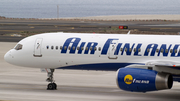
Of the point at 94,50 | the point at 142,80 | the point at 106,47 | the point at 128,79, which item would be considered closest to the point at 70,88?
the point at 94,50

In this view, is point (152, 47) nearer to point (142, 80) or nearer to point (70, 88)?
point (142, 80)

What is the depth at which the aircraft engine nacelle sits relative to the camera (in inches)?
817

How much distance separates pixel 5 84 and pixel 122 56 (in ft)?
33.2

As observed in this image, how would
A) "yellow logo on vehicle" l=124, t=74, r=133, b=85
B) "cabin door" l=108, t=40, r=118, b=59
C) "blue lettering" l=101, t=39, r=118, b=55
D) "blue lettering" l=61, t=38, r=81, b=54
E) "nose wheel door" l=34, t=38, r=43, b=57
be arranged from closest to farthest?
"yellow logo on vehicle" l=124, t=74, r=133, b=85, "cabin door" l=108, t=40, r=118, b=59, "blue lettering" l=101, t=39, r=118, b=55, "blue lettering" l=61, t=38, r=81, b=54, "nose wheel door" l=34, t=38, r=43, b=57

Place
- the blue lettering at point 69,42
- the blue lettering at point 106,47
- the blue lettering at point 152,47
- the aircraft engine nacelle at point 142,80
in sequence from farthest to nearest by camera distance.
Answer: the blue lettering at point 69,42, the blue lettering at point 106,47, the blue lettering at point 152,47, the aircraft engine nacelle at point 142,80

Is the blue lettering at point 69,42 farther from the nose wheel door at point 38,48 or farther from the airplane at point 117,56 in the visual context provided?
the nose wheel door at point 38,48

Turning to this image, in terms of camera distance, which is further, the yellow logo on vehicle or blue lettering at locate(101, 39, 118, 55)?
blue lettering at locate(101, 39, 118, 55)

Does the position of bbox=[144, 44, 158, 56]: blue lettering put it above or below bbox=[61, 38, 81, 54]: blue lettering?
below

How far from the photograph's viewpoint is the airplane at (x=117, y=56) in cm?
2120

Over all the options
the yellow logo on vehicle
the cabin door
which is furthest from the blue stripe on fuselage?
the yellow logo on vehicle

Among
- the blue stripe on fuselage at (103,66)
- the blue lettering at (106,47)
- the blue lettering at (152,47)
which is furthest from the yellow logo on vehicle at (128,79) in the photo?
the blue lettering at (106,47)

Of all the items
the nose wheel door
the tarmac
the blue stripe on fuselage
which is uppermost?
the nose wheel door

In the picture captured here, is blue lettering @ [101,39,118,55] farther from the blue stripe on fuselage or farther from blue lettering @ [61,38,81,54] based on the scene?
blue lettering @ [61,38,81,54]

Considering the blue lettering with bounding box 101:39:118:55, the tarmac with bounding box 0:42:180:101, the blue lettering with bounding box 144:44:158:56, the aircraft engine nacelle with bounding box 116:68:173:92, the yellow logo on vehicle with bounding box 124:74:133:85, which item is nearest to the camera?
the aircraft engine nacelle with bounding box 116:68:173:92
